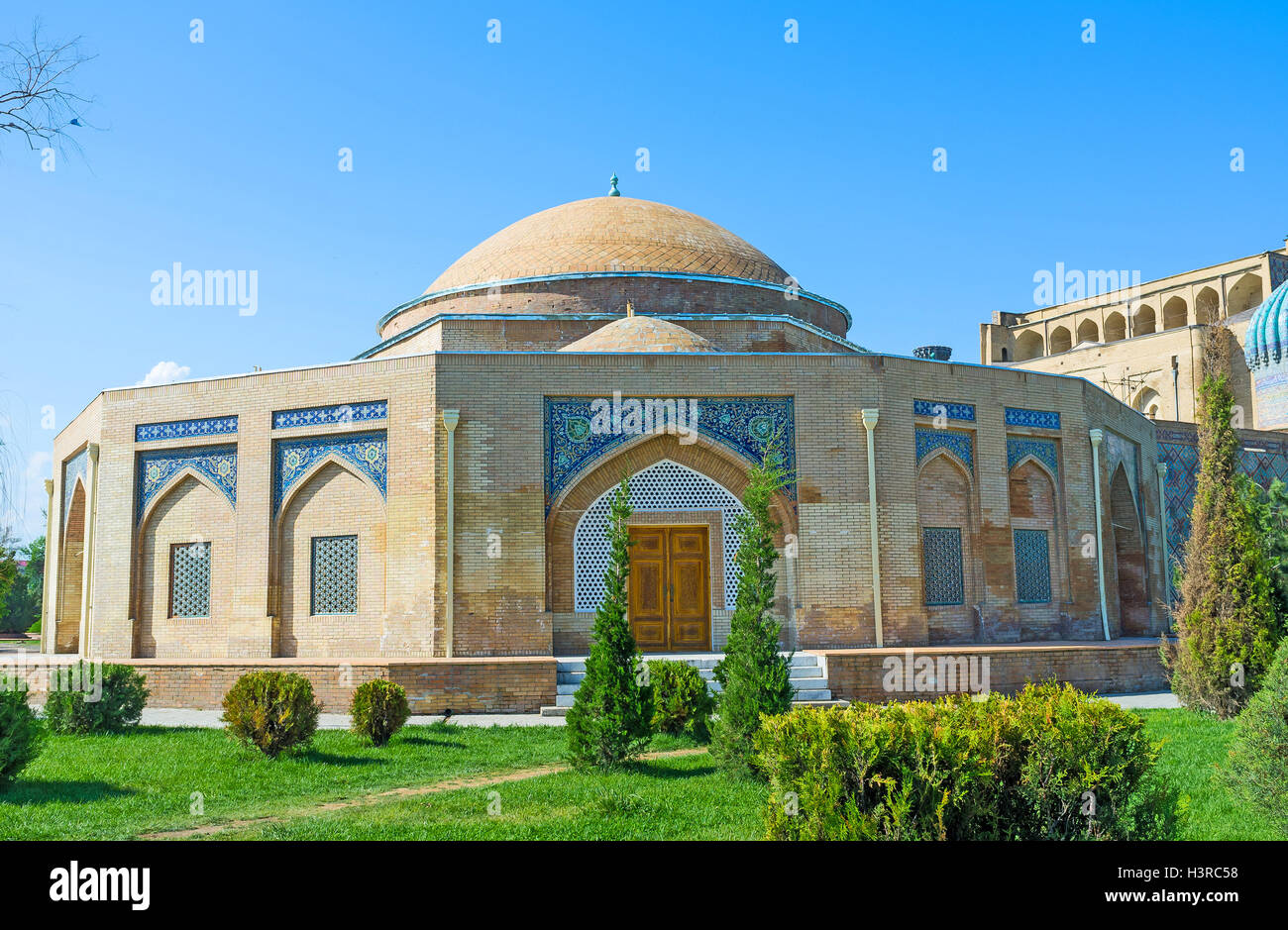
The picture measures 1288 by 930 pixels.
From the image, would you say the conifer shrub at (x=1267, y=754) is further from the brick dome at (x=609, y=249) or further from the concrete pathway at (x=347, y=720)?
the brick dome at (x=609, y=249)

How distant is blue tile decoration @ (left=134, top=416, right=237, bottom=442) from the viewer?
45.2 ft

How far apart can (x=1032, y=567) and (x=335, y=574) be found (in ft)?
30.4

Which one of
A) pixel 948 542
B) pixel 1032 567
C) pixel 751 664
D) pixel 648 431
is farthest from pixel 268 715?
pixel 1032 567

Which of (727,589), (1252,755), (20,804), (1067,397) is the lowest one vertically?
(20,804)

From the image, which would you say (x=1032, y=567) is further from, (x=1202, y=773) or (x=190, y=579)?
(x=190, y=579)

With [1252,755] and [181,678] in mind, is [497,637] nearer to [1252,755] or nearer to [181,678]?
[181,678]

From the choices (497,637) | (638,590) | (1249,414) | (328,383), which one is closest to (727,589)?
(638,590)

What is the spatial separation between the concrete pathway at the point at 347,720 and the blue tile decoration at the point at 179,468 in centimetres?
335

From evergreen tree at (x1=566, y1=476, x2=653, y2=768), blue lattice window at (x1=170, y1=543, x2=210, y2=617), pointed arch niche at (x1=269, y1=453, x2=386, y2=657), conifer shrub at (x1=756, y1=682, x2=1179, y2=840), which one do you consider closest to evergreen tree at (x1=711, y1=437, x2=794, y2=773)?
evergreen tree at (x1=566, y1=476, x2=653, y2=768)

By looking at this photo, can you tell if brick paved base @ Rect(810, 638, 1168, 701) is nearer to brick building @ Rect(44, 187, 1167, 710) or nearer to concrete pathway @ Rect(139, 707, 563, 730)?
brick building @ Rect(44, 187, 1167, 710)

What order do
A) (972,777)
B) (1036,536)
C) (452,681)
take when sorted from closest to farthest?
(972,777), (452,681), (1036,536)

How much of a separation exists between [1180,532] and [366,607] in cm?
1501

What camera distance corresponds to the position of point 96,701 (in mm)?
9766

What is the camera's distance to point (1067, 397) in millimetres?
15000
